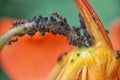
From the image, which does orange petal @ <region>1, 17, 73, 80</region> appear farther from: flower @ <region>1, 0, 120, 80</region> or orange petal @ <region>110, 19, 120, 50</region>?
orange petal @ <region>110, 19, 120, 50</region>

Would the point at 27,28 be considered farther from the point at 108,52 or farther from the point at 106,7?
the point at 106,7

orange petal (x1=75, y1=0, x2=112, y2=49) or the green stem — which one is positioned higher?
the green stem

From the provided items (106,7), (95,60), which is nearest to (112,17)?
(106,7)

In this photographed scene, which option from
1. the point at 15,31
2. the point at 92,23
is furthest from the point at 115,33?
the point at 15,31

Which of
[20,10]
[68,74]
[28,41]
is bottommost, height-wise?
[68,74]

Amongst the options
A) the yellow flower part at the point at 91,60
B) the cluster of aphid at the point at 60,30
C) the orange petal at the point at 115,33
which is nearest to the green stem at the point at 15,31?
the cluster of aphid at the point at 60,30

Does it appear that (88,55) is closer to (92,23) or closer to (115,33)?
(92,23)

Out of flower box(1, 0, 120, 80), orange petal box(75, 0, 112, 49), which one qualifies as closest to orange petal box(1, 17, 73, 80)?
flower box(1, 0, 120, 80)
